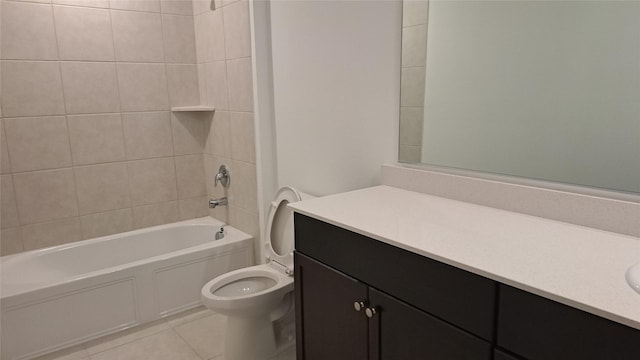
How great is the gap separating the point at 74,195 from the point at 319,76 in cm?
180

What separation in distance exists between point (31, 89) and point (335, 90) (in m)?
1.85

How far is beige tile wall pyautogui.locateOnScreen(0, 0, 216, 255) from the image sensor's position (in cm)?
249

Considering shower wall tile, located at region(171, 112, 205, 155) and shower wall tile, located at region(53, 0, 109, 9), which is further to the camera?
shower wall tile, located at region(171, 112, 205, 155)

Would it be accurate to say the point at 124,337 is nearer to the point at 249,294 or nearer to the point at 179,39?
the point at 249,294

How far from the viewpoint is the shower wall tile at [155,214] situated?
2997 millimetres

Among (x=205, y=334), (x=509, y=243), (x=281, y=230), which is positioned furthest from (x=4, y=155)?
(x=509, y=243)

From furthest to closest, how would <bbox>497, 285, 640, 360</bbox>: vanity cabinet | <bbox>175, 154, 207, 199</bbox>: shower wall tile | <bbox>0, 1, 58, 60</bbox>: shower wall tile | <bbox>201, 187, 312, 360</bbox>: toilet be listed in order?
<bbox>175, 154, 207, 199</bbox>: shower wall tile < <bbox>0, 1, 58, 60</bbox>: shower wall tile < <bbox>201, 187, 312, 360</bbox>: toilet < <bbox>497, 285, 640, 360</bbox>: vanity cabinet

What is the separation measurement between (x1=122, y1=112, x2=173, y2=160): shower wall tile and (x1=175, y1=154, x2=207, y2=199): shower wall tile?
12 centimetres

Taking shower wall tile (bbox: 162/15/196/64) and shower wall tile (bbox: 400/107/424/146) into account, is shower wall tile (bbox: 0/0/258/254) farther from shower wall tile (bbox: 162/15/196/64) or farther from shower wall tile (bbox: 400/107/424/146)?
shower wall tile (bbox: 400/107/424/146)

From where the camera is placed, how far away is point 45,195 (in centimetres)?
262

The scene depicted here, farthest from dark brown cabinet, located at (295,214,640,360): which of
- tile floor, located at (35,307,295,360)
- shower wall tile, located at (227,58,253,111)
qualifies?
shower wall tile, located at (227,58,253,111)

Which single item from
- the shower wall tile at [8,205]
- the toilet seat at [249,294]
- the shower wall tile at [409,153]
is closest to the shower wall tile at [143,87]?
the shower wall tile at [8,205]

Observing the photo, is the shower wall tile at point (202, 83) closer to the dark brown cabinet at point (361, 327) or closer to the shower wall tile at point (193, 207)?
the shower wall tile at point (193, 207)

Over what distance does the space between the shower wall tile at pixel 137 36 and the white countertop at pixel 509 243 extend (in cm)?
190
